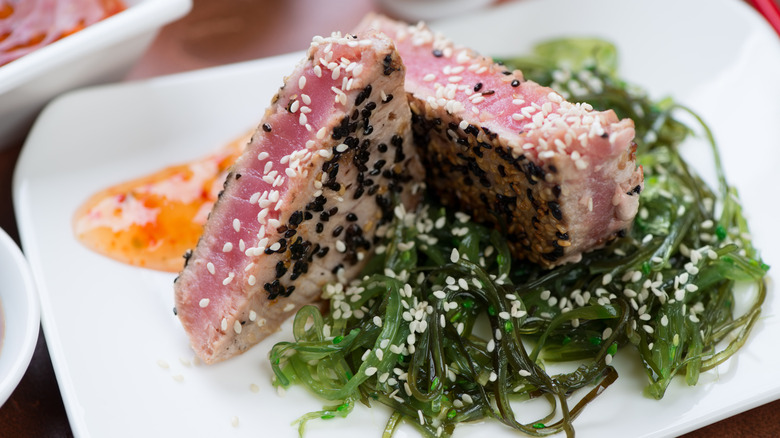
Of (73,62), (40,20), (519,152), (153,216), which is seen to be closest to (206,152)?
(153,216)

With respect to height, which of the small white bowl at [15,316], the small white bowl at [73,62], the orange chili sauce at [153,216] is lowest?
the orange chili sauce at [153,216]

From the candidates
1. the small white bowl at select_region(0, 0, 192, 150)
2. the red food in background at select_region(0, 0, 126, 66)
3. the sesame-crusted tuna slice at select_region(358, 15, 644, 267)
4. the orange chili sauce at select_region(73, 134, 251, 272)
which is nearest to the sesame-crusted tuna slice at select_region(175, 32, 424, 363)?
the sesame-crusted tuna slice at select_region(358, 15, 644, 267)

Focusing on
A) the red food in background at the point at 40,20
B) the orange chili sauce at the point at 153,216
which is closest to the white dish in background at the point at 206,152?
the orange chili sauce at the point at 153,216

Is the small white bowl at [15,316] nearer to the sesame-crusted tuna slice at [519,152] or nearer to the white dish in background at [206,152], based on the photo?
the white dish in background at [206,152]

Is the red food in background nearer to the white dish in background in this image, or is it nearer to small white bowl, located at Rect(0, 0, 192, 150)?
small white bowl, located at Rect(0, 0, 192, 150)

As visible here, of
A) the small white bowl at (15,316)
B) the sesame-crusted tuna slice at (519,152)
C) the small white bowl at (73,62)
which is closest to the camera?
the small white bowl at (15,316)

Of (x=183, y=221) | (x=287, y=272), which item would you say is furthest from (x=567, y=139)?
(x=183, y=221)
